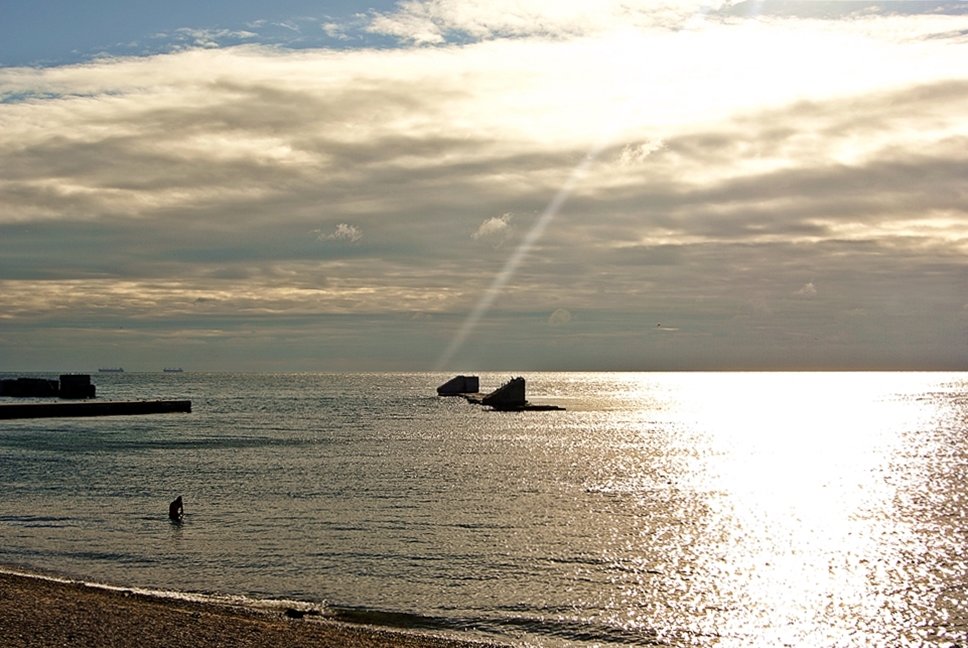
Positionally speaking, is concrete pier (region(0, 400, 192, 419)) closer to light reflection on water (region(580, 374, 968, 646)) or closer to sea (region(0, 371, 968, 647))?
sea (region(0, 371, 968, 647))

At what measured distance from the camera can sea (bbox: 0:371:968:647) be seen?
94.4 ft

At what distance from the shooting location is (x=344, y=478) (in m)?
61.9

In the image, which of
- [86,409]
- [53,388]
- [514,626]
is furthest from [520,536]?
[53,388]

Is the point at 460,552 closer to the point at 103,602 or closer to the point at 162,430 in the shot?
the point at 103,602

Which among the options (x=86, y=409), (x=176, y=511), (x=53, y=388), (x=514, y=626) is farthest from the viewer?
(x=53, y=388)

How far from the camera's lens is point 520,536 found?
4097 centimetres

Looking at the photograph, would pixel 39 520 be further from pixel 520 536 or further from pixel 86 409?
pixel 86 409

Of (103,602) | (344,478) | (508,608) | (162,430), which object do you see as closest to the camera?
(103,602)

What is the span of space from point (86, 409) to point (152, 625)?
121 metres

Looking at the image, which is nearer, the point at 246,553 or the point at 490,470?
the point at 246,553

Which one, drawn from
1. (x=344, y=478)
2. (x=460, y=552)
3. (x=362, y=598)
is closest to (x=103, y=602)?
(x=362, y=598)

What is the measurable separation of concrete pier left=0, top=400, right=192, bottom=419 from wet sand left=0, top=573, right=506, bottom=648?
109 metres

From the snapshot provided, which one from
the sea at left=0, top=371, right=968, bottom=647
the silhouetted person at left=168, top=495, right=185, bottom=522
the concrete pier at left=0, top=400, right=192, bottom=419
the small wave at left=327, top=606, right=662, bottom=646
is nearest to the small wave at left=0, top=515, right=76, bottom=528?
the sea at left=0, top=371, right=968, bottom=647

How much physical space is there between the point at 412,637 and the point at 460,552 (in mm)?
11885
